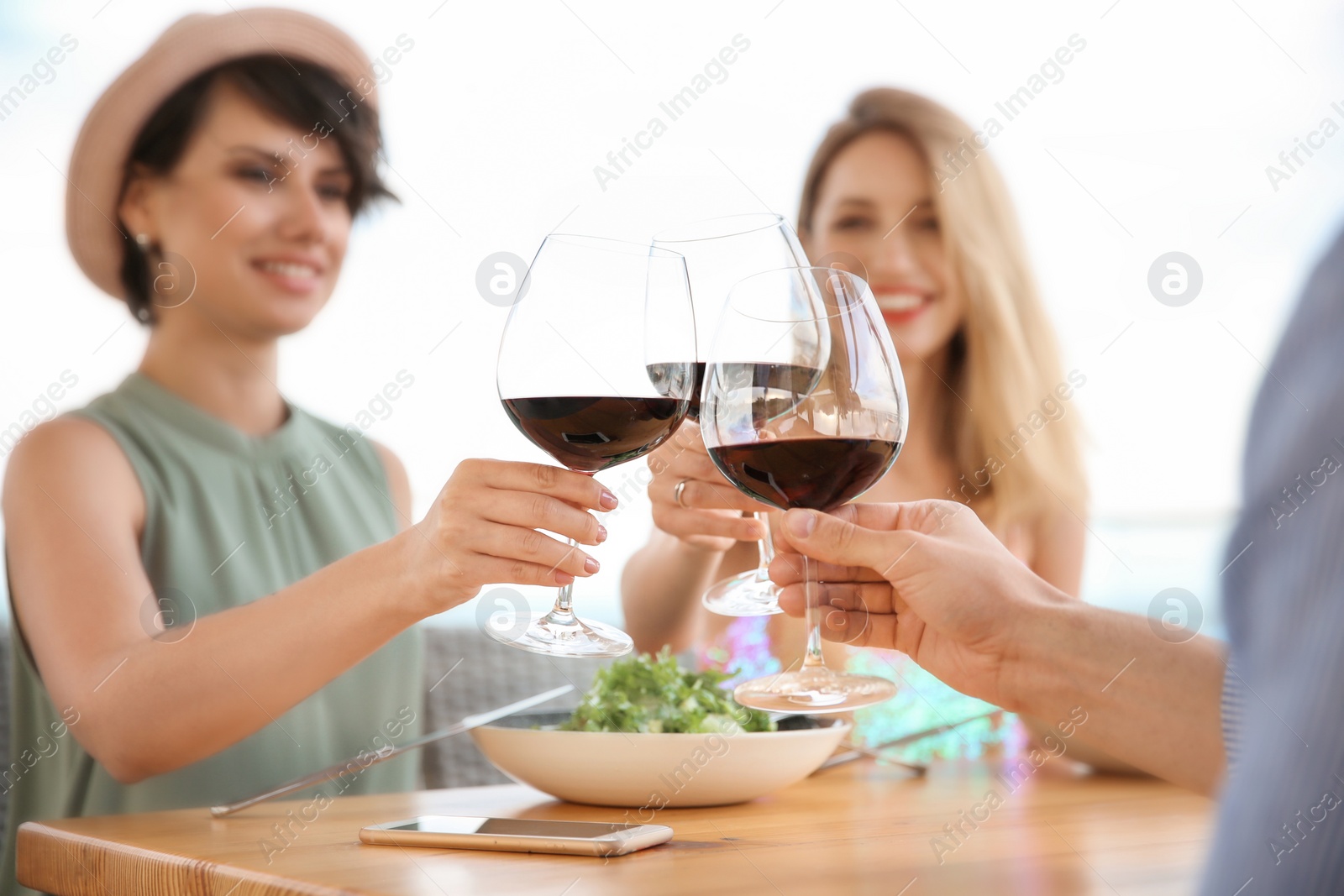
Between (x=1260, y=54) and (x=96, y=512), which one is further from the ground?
(x=1260, y=54)

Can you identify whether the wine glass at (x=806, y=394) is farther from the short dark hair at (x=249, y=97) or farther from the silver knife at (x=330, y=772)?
the short dark hair at (x=249, y=97)

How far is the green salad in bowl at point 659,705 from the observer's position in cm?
106

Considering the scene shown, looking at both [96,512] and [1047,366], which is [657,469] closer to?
[96,512]

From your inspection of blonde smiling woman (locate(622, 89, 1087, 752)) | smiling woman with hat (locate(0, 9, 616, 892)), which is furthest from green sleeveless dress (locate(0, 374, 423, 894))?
blonde smiling woman (locate(622, 89, 1087, 752))

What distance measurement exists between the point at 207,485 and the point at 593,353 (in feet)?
3.62

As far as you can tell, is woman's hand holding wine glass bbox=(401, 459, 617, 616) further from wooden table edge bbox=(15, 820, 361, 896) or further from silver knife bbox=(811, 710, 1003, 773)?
silver knife bbox=(811, 710, 1003, 773)

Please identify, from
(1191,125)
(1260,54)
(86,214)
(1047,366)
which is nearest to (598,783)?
(86,214)

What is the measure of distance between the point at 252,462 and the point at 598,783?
42.7 inches

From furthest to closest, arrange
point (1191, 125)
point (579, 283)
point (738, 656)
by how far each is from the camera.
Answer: point (1191, 125)
point (738, 656)
point (579, 283)

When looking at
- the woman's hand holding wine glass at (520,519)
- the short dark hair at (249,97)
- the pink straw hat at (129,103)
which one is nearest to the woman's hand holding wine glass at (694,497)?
the woman's hand holding wine glass at (520,519)

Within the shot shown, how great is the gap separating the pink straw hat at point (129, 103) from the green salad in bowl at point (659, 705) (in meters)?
1.33

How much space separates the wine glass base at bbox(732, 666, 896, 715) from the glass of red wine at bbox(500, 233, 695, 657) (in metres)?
0.13

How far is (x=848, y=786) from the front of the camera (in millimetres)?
1208

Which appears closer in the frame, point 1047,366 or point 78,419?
point 78,419
